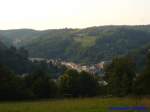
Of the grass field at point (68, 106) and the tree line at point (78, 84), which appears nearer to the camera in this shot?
the grass field at point (68, 106)

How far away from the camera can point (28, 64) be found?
122438mm

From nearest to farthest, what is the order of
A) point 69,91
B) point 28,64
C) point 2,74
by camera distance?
1. point 2,74
2. point 69,91
3. point 28,64

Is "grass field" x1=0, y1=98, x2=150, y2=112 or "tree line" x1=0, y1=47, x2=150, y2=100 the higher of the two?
"grass field" x1=0, y1=98, x2=150, y2=112

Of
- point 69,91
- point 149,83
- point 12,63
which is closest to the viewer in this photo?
point 149,83

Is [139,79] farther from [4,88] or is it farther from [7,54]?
[7,54]

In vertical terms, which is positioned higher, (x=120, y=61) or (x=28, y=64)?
(x=120, y=61)

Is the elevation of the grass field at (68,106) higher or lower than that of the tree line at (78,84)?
higher

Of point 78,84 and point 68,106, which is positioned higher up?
point 68,106

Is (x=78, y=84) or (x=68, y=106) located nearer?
(x=68, y=106)

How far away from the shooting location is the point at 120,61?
6316 centimetres

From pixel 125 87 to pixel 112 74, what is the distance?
417 centimetres

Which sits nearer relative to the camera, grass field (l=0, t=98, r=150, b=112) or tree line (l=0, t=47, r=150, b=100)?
grass field (l=0, t=98, r=150, b=112)

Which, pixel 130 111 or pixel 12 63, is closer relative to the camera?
pixel 130 111

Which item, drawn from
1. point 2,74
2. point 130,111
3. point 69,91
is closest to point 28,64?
point 69,91
